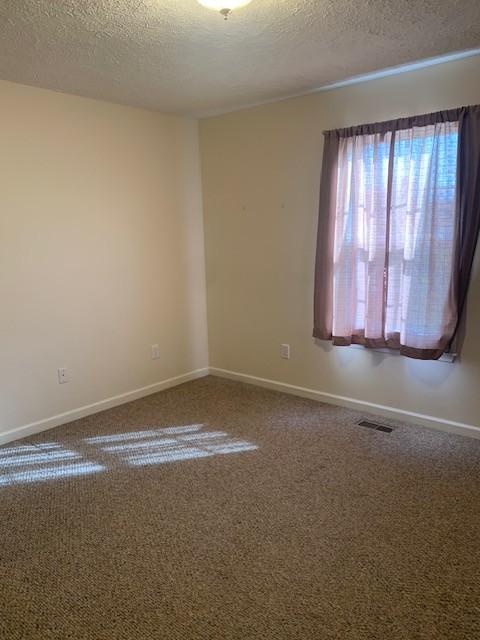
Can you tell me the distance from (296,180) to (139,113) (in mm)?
1383

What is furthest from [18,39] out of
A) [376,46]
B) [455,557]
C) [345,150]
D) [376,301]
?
[455,557]

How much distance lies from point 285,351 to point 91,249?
1.79 metres

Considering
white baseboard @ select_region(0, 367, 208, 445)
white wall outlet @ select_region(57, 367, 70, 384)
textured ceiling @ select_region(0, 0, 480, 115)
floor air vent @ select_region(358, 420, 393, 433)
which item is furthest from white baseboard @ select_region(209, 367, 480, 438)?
textured ceiling @ select_region(0, 0, 480, 115)

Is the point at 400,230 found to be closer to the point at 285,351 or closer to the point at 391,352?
the point at 391,352

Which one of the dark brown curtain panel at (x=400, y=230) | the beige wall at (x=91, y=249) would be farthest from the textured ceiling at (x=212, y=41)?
the dark brown curtain panel at (x=400, y=230)

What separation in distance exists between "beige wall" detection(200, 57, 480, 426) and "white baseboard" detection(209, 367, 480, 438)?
47 mm

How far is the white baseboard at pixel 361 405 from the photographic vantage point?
3151 millimetres

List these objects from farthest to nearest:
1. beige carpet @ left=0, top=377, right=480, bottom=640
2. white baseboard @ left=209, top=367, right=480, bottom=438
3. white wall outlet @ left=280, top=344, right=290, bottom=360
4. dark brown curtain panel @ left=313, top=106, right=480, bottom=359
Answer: white wall outlet @ left=280, top=344, right=290, bottom=360
white baseboard @ left=209, top=367, right=480, bottom=438
dark brown curtain panel @ left=313, top=106, right=480, bottom=359
beige carpet @ left=0, top=377, right=480, bottom=640

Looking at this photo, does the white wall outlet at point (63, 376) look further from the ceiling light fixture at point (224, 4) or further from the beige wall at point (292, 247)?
the ceiling light fixture at point (224, 4)

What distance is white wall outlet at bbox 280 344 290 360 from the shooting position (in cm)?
398

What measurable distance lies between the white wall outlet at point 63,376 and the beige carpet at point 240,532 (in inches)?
13.6

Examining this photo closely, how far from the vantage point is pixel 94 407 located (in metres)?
3.69

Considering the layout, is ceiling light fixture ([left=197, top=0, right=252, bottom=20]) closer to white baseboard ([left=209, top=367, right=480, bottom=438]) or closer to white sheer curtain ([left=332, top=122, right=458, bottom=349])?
white sheer curtain ([left=332, top=122, right=458, bottom=349])

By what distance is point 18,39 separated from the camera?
2330 millimetres
